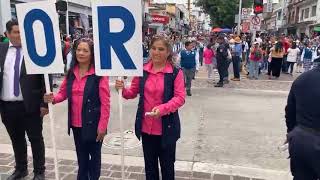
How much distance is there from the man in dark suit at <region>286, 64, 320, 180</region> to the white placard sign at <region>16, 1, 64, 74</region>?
2233 mm

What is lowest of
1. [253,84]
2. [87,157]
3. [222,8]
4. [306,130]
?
[253,84]

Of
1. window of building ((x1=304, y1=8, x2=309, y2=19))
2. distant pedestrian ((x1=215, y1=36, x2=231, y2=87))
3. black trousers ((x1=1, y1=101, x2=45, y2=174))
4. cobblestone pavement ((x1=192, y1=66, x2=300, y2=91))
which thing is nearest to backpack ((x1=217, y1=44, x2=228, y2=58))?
distant pedestrian ((x1=215, y1=36, x2=231, y2=87))

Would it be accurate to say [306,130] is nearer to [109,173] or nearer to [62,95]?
[62,95]

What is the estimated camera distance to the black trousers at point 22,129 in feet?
14.4

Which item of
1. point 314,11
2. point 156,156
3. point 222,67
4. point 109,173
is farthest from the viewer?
point 314,11

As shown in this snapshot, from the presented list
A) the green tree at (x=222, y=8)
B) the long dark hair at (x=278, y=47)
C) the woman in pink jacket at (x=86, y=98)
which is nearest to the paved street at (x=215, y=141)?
the woman in pink jacket at (x=86, y=98)

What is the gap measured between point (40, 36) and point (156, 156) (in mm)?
1637

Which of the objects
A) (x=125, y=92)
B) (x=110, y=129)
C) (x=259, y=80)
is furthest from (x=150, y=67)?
(x=259, y=80)

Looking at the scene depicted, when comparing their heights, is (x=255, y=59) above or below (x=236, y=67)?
above

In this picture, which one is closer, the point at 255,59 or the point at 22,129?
the point at 22,129

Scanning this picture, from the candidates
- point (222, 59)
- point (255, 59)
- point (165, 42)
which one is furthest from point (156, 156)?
point (255, 59)

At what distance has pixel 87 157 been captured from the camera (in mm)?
3998

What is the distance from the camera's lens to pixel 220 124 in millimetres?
7652

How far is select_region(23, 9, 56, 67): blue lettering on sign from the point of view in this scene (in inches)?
145
